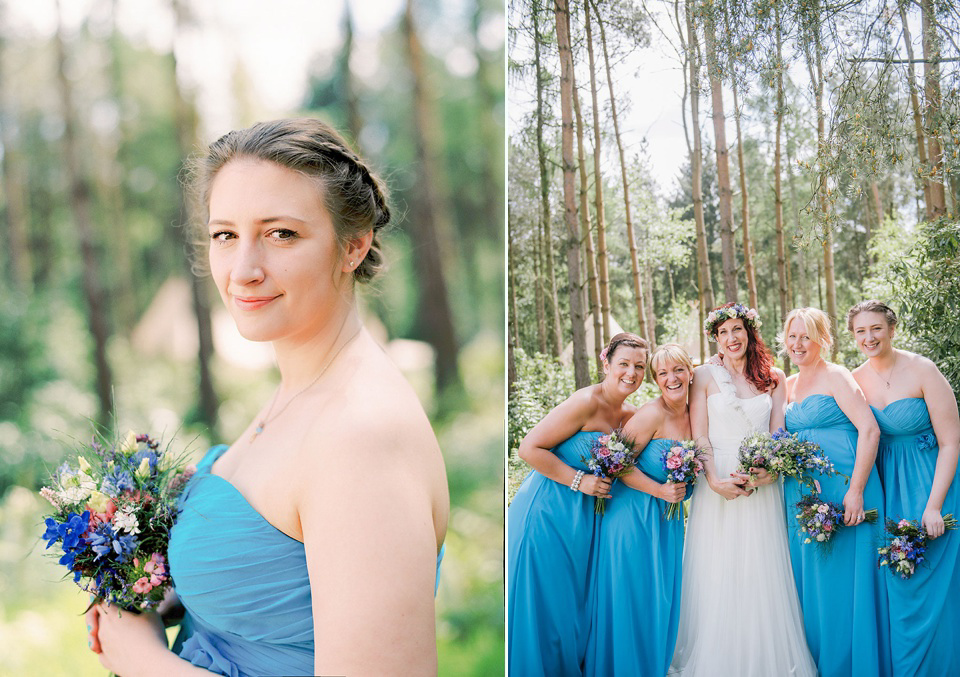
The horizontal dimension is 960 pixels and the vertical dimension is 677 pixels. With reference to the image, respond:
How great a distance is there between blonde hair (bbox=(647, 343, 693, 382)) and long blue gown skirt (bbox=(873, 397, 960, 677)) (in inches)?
25.6

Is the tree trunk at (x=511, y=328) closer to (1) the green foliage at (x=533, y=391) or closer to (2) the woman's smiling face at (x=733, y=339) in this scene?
(1) the green foliage at (x=533, y=391)

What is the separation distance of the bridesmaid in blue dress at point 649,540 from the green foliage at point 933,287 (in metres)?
0.77

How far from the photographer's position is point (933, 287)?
265 centimetres

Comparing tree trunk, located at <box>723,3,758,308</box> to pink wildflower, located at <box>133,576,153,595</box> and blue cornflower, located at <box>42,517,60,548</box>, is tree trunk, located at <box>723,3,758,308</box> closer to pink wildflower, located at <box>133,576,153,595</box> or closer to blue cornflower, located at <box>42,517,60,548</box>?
pink wildflower, located at <box>133,576,153,595</box>

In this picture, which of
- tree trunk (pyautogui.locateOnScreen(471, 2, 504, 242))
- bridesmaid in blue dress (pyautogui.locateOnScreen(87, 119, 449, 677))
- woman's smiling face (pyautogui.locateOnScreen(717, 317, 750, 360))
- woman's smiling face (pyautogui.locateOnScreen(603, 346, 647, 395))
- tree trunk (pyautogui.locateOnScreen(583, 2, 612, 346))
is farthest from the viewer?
tree trunk (pyautogui.locateOnScreen(471, 2, 504, 242))

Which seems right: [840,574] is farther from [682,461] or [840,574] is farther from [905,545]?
[682,461]

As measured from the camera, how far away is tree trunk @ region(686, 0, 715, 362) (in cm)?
287

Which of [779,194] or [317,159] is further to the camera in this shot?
[779,194]

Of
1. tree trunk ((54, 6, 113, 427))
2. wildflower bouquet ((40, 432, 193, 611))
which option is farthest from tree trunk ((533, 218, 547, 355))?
tree trunk ((54, 6, 113, 427))

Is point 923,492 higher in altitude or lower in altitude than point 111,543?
lower

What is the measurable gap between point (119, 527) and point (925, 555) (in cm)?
249

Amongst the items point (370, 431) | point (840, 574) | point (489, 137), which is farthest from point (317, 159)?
point (489, 137)

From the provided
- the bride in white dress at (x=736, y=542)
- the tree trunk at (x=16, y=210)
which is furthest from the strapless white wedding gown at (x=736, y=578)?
the tree trunk at (x=16, y=210)

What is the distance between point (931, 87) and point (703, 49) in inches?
31.2
